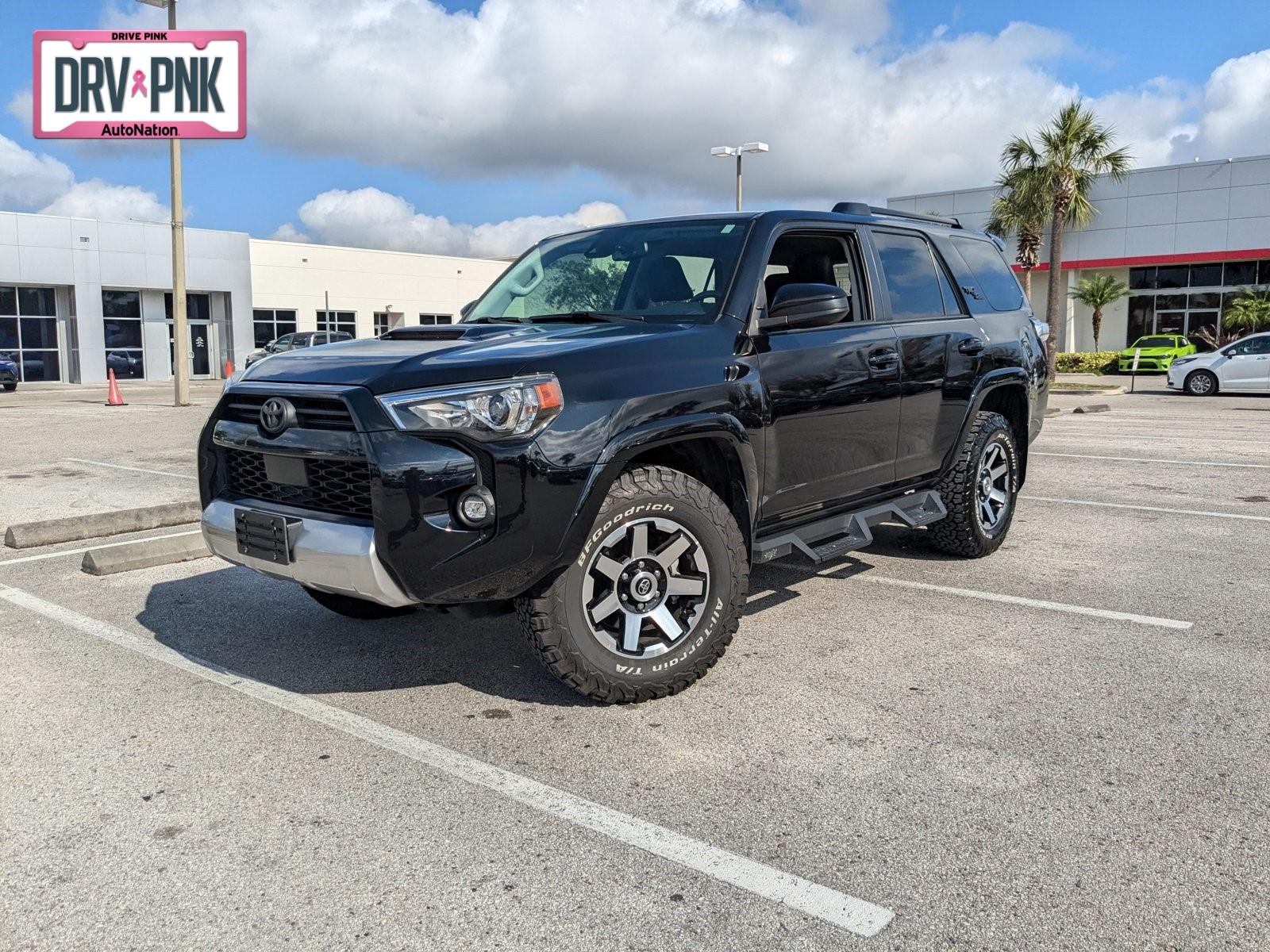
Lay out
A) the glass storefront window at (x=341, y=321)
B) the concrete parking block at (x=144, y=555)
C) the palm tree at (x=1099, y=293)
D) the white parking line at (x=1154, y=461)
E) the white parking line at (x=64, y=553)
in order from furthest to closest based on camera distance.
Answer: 1. the glass storefront window at (x=341, y=321)
2. the palm tree at (x=1099, y=293)
3. the white parking line at (x=1154, y=461)
4. the white parking line at (x=64, y=553)
5. the concrete parking block at (x=144, y=555)

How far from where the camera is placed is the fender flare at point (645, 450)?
3.55 metres

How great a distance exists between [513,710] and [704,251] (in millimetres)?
2179

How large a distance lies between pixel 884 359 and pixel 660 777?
103 inches

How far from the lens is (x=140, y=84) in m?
21.9

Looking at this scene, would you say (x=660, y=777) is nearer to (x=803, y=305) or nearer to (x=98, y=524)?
(x=803, y=305)

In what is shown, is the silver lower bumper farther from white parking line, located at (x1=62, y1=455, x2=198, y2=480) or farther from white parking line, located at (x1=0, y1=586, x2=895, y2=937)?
white parking line, located at (x1=62, y1=455, x2=198, y2=480)

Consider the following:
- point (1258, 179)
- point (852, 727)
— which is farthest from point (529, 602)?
point (1258, 179)

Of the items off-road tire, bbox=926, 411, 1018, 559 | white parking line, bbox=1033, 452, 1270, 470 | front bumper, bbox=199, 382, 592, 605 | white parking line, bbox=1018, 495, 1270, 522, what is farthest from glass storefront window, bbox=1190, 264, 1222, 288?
front bumper, bbox=199, 382, 592, 605

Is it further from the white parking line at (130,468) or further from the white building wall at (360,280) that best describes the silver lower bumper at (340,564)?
the white building wall at (360,280)

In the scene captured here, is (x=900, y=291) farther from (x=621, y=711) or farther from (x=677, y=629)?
(x=621, y=711)

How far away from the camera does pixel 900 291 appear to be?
541 centimetres

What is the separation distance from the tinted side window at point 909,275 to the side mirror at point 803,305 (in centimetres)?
106

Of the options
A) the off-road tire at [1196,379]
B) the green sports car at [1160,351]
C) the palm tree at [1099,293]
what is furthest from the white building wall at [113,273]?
the palm tree at [1099,293]

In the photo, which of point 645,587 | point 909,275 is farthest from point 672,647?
point 909,275
